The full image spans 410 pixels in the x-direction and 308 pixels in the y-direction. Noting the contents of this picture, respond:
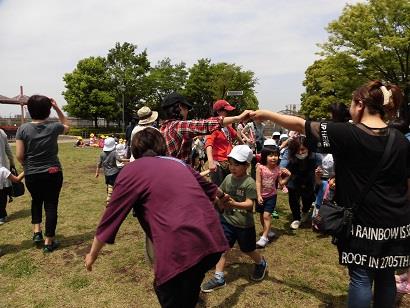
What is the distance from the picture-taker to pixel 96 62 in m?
43.9

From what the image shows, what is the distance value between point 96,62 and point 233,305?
4469 centimetres

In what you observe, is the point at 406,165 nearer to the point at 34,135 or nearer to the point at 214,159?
the point at 214,159

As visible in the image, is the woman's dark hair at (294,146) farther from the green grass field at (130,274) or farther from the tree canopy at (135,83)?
the tree canopy at (135,83)

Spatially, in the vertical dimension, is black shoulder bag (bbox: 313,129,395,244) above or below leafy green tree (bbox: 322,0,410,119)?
below

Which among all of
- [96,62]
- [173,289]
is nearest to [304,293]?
[173,289]

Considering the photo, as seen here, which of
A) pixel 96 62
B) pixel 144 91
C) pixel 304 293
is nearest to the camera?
pixel 304 293

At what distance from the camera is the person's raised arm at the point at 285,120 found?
236 cm

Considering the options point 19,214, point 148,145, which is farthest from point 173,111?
point 19,214

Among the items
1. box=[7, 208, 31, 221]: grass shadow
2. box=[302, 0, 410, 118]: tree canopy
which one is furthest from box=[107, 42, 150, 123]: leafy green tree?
box=[7, 208, 31, 221]: grass shadow

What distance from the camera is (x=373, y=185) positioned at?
2.17m

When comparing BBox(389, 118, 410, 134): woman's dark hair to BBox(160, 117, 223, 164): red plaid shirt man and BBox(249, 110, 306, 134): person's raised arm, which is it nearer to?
BBox(249, 110, 306, 134): person's raised arm

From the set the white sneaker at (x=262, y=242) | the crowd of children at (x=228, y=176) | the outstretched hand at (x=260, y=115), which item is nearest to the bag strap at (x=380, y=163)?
the crowd of children at (x=228, y=176)

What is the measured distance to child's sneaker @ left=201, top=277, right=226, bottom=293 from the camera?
12.2 feet

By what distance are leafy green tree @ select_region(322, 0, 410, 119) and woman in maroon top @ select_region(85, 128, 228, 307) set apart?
22884 millimetres
